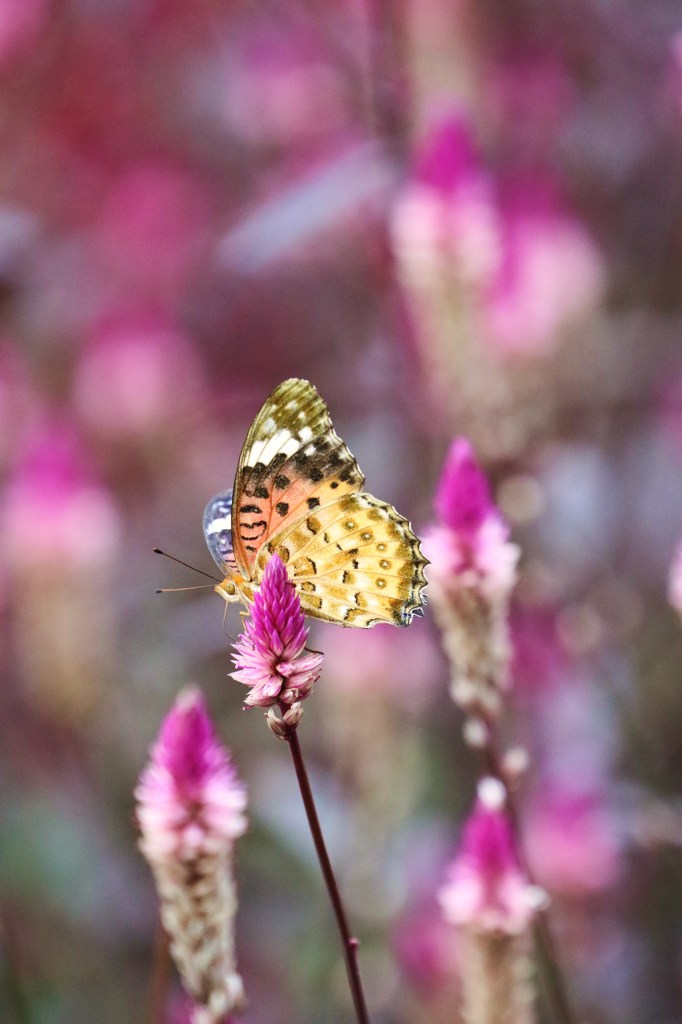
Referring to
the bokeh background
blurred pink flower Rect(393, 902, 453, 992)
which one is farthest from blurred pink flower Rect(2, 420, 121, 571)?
blurred pink flower Rect(393, 902, 453, 992)

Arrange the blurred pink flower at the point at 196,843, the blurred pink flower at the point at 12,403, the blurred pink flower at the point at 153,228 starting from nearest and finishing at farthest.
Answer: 1. the blurred pink flower at the point at 196,843
2. the blurred pink flower at the point at 12,403
3. the blurred pink flower at the point at 153,228

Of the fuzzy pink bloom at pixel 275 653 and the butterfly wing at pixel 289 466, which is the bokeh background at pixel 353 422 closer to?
the butterfly wing at pixel 289 466

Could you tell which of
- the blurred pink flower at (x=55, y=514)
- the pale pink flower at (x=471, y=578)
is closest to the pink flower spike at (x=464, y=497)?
the pale pink flower at (x=471, y=578)

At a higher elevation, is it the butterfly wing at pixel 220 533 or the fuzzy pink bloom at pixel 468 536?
the butterfly wing at pixel 220 533

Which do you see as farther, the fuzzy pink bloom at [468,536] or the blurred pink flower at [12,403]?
the blurred pink flower at [12,403]

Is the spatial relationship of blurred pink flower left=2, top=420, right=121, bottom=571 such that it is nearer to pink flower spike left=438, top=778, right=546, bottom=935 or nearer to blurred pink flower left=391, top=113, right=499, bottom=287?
blurred pink flower left=391, top=113, right=499, bottom=287

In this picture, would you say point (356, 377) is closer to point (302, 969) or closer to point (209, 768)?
point (302, 969)

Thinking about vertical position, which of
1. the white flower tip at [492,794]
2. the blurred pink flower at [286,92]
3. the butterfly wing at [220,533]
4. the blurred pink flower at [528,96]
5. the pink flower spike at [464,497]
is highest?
the blurred pink flower at [286,92]
